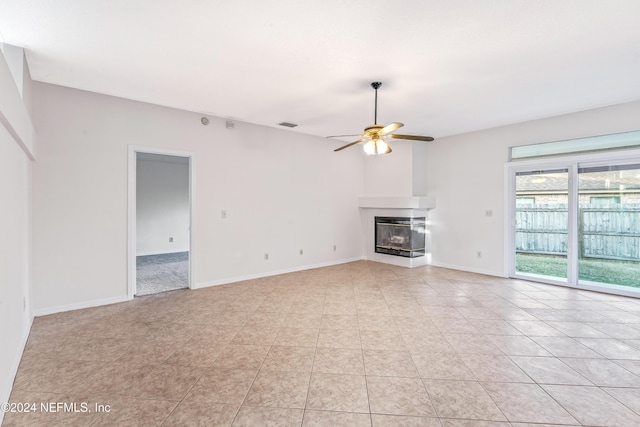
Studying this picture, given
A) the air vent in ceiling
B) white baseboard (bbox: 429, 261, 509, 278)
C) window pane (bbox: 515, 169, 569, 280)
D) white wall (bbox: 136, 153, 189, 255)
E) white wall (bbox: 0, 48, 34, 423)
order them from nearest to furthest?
1. white wall (bbox: 0, 48, 34, 423)
2. window pane (bbox: 515, 169, 569, 280)
3. the air vent in ceiling
4. white baseboard (bbox: 429, 261, 509, 278)
5. white wall (bbox: 136, 153, 189, 255)

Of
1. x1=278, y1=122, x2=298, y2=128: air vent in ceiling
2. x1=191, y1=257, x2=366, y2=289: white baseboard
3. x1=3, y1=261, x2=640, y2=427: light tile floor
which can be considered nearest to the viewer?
x1=3, y1=261, x2=640, y2=427: light tile floor

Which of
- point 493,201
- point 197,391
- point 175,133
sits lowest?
point 197,391

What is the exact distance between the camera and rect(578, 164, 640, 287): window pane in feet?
13.8

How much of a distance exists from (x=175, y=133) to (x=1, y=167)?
2.56 metres

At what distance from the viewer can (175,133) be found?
435 centimetres

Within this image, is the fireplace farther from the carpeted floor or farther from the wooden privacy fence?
the carpeted floor

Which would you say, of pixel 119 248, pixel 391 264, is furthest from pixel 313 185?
pixel 119 248

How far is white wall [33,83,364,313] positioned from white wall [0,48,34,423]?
1.53 feet

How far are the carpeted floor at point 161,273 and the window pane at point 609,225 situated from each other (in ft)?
20.5

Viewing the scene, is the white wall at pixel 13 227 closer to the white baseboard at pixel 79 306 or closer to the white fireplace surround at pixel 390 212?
the white baseboard at pixel 79 306

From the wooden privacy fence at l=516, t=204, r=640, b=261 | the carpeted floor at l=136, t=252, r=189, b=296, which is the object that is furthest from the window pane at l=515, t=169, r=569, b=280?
the carpeted floor at l=136, t=252, r=189, b=296

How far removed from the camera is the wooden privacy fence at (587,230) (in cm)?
426

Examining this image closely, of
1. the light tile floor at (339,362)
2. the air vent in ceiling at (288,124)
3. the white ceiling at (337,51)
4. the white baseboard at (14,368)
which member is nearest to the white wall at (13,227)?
the white baseboard at (14,368)

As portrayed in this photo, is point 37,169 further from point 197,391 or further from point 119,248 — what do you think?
point 197,391
